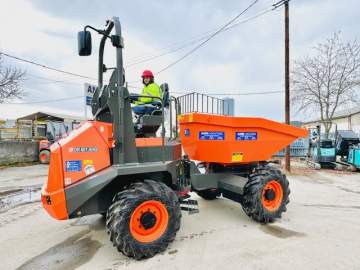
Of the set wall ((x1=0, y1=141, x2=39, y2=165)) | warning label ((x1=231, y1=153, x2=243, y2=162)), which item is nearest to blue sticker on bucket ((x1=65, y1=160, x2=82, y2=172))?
warning label ((x1=231, y1=153, x2=243, y2=162))

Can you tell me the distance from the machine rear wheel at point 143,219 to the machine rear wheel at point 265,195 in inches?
59.8

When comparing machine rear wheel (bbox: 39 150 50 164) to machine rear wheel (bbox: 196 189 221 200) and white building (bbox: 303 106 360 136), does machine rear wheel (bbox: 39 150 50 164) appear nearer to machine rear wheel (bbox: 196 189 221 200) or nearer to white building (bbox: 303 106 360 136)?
machine rear wheel (bbox: 196 189 221 200)

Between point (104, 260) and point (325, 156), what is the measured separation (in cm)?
1123

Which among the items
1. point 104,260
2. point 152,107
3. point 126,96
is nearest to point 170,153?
point 152,107

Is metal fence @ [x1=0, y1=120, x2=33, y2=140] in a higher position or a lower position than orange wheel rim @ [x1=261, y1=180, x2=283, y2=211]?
higher

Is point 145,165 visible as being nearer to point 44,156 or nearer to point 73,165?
point 73,165

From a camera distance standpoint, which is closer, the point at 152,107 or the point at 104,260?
the point at 104,260

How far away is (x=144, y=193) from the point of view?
3182mm

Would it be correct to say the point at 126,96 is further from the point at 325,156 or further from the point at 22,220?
the point at 325,156

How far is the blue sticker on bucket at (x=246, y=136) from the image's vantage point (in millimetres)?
4344

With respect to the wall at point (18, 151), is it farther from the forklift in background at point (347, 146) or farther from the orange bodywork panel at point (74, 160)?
the forklift in background at point (347, 146)

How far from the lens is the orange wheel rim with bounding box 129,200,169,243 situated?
3.22 m

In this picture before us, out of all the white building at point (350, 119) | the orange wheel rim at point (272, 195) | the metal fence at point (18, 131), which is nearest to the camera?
the orange wheel rim at point (272, 195)

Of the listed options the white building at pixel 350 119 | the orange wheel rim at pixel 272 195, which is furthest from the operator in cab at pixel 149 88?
the white building at pixel 350 119
